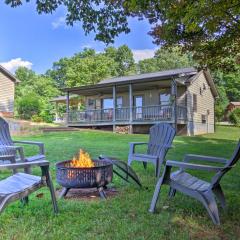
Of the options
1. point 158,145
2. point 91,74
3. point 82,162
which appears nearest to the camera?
point 82,162

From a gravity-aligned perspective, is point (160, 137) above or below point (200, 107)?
below

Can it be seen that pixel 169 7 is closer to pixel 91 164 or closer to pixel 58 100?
pixel 91 164

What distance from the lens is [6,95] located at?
26109 mm

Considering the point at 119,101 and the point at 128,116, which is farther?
the point at 119,101

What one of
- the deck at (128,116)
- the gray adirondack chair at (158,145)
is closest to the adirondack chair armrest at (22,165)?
the gray adirondack chair at (158,145)

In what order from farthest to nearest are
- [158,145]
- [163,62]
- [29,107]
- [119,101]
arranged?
[163,62] → [29,107] → [119,101] → [158,145]

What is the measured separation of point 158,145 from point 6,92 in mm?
22142

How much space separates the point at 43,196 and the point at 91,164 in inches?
31.4

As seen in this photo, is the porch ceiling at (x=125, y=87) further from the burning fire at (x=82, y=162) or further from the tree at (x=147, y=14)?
the burning fire at (x=82, y=162)

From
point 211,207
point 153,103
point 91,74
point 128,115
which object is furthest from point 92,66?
point 211,207

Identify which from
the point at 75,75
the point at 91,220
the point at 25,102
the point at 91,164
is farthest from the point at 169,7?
the point at 75,75

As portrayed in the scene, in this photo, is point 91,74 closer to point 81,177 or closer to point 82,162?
point 82,162

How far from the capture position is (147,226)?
3.25m

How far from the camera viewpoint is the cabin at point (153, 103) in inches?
774
